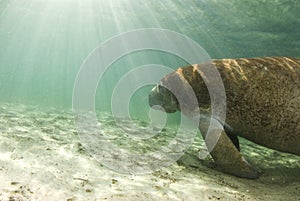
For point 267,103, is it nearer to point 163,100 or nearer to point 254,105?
point 254,105

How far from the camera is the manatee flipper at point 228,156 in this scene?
4.14 m

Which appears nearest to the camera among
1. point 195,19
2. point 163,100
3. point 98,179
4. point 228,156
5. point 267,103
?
point 98,179

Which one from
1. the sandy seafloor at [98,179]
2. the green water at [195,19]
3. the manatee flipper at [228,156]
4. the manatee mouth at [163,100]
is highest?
the green water at [195,19]

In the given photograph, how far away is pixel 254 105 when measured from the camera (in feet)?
14.9

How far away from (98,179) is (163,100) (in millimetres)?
2612

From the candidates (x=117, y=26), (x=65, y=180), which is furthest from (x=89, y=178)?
(x=117, y=26)

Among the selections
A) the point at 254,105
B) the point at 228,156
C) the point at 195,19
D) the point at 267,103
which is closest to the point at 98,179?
the point at 228,156

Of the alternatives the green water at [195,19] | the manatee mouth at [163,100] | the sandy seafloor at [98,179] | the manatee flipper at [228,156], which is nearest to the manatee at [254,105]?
the manatee flipper at [228,156]

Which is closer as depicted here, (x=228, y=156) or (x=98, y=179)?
(x=98, y=179)

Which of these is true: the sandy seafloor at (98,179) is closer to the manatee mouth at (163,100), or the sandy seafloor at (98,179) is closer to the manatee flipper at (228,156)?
the manatee flipper at (228,156)

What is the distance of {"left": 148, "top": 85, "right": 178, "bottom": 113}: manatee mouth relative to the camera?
5.41 meters

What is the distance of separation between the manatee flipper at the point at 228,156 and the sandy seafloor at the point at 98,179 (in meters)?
0.11

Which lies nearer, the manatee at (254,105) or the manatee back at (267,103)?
the manatee at (254,105)

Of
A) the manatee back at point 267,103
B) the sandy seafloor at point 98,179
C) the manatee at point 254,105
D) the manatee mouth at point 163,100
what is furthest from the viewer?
the manatee mouth at point 163,100
